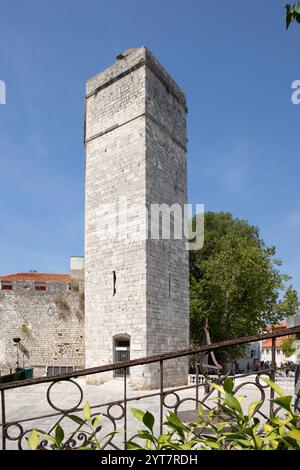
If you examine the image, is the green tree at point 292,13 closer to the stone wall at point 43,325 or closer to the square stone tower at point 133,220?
the square stone tower at point 133,220

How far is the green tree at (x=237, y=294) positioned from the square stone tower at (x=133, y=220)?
4696 mm

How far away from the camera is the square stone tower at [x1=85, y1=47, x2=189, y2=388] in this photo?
12.4 m

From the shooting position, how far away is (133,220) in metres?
12.8

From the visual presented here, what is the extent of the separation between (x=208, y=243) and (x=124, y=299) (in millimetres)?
10833

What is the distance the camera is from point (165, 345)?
502 inches

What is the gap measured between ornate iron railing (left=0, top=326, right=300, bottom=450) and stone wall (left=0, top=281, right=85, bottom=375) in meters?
3.72

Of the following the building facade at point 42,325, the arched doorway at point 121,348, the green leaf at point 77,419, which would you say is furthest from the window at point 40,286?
the green leaf at point 77,419

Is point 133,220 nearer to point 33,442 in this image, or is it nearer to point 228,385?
point 228,385

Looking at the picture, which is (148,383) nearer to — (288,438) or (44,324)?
(44,324)

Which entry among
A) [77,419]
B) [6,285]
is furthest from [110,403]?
[6,285]

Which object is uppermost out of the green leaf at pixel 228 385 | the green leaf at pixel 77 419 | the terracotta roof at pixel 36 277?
the terracotta roof at pixel 36 277

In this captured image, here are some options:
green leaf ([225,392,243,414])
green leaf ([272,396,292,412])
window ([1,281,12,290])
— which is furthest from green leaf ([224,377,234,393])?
window ([1,281,12,290])

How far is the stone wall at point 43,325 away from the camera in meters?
16.8

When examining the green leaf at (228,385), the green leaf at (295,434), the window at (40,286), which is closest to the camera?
the green leaf at (295,434)
